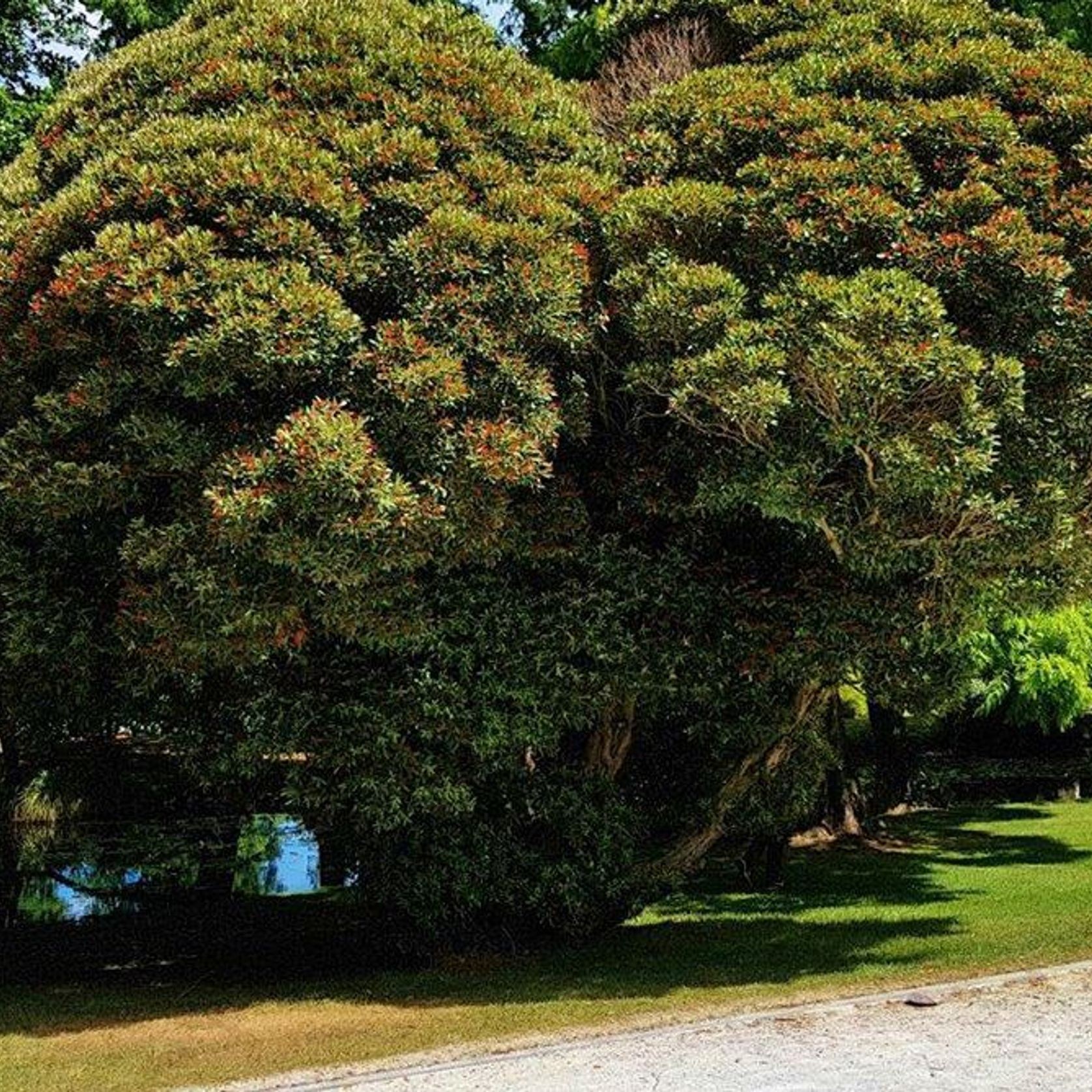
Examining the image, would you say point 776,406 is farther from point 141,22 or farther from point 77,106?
point 141,22

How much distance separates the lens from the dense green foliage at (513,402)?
770cm

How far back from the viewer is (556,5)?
19859 mm

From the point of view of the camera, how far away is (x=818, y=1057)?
677 centimetres

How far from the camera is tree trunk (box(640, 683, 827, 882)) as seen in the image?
1062 centimetres

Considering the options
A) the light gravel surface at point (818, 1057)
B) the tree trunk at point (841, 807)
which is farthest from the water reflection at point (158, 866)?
the tree trunk at point (841, 807)

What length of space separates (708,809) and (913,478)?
406cm

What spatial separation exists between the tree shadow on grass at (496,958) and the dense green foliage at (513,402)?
0.62m

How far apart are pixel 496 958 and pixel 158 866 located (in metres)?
7.68

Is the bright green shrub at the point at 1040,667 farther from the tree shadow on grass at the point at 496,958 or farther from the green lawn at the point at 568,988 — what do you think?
the green lawn at the point at 568,988

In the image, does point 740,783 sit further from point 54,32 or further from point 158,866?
point 54,32

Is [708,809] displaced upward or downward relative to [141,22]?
downward

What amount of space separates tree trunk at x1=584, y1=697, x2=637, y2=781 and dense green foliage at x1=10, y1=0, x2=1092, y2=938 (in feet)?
0.11

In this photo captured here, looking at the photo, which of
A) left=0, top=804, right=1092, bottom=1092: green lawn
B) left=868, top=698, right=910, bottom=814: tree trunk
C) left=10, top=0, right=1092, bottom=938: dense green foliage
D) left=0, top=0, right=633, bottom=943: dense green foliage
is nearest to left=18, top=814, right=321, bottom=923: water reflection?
left=0, top=804, right=1092, bottom=1092: green lawn

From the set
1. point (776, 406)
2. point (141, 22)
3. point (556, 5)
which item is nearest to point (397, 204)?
point (776, 406)
